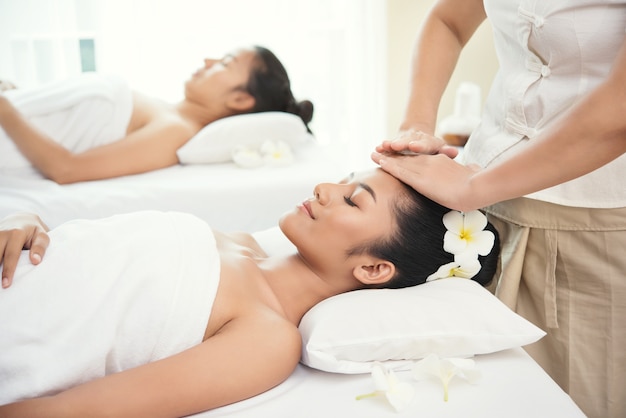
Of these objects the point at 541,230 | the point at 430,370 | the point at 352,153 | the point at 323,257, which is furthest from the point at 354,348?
the point at 352,153

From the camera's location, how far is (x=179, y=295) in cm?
122

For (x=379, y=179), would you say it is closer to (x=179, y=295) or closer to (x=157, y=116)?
(x=179, y=295)

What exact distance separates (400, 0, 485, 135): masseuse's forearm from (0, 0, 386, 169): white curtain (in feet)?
6.88

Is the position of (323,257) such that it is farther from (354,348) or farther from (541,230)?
(541,230)

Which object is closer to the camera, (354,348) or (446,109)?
(354,348)

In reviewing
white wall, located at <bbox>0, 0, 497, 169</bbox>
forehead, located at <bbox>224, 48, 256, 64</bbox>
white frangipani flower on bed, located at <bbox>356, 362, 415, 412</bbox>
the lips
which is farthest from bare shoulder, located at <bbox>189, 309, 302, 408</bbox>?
white wall, located at <bbox>0, 0, 497, 169</bbox>

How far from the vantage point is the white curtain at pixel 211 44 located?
11.1 ft

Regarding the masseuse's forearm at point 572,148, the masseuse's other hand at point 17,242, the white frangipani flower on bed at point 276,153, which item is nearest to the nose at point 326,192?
the masseuse's forearm at point 572,148

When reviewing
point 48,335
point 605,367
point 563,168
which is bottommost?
point 605,367

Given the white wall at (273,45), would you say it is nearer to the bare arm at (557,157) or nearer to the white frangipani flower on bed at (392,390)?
the bare arm at (557,157)

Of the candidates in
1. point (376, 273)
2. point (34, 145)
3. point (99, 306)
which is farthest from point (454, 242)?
point (34, 145)

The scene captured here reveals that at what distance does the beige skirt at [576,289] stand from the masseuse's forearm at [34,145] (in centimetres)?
160

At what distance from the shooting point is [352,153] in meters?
3.95

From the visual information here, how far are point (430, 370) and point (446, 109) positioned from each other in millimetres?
3031
